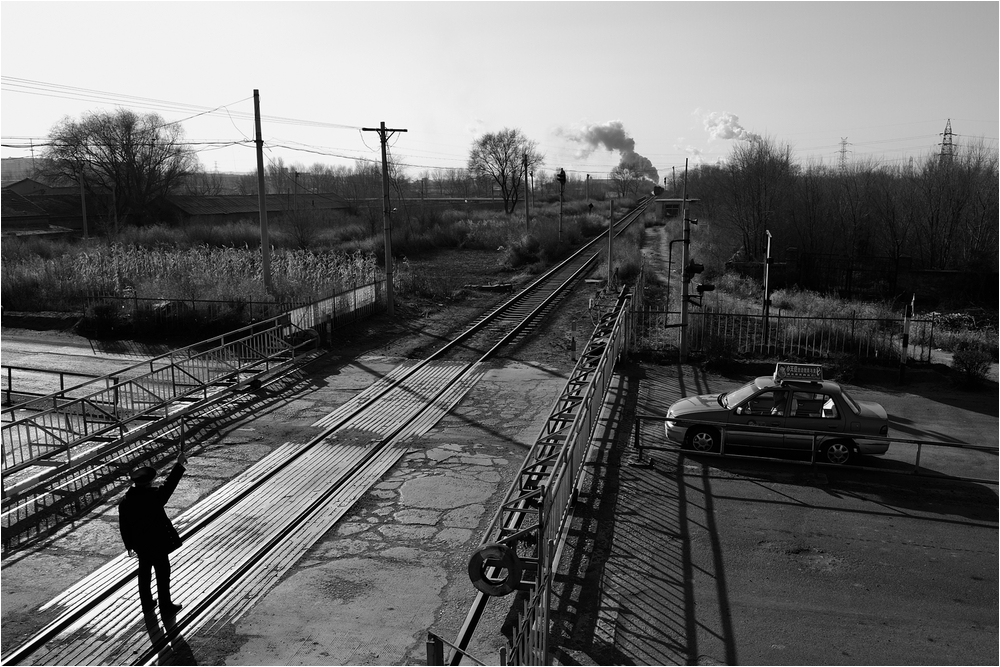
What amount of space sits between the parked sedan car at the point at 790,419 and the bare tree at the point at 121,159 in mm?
56730

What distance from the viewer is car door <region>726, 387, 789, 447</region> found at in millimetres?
12289

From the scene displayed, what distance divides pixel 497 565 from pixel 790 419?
695cm

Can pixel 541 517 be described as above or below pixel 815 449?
above

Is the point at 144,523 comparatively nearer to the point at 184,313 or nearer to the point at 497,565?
the point at 497,565

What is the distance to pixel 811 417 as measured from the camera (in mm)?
12297

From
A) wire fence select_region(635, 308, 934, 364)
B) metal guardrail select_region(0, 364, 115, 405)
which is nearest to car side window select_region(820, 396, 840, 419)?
wire fence select_region(635, 308, 934, 364)

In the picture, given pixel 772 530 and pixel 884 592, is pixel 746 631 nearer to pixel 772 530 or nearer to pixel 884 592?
pixel 884 592

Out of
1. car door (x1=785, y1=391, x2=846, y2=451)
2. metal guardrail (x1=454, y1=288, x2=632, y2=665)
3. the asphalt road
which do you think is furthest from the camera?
car door (x1=785, y1=391, x2=846, y2=451)

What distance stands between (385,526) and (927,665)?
20.7 feet

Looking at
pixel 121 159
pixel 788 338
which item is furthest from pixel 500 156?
pixel 788 338

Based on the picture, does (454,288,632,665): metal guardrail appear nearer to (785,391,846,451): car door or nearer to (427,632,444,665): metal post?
(427,632,444,665): metal post

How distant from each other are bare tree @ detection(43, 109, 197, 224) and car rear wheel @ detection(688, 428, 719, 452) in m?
56.7

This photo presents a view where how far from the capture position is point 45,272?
2852 centimetres

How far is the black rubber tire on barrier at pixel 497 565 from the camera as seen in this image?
732cm
